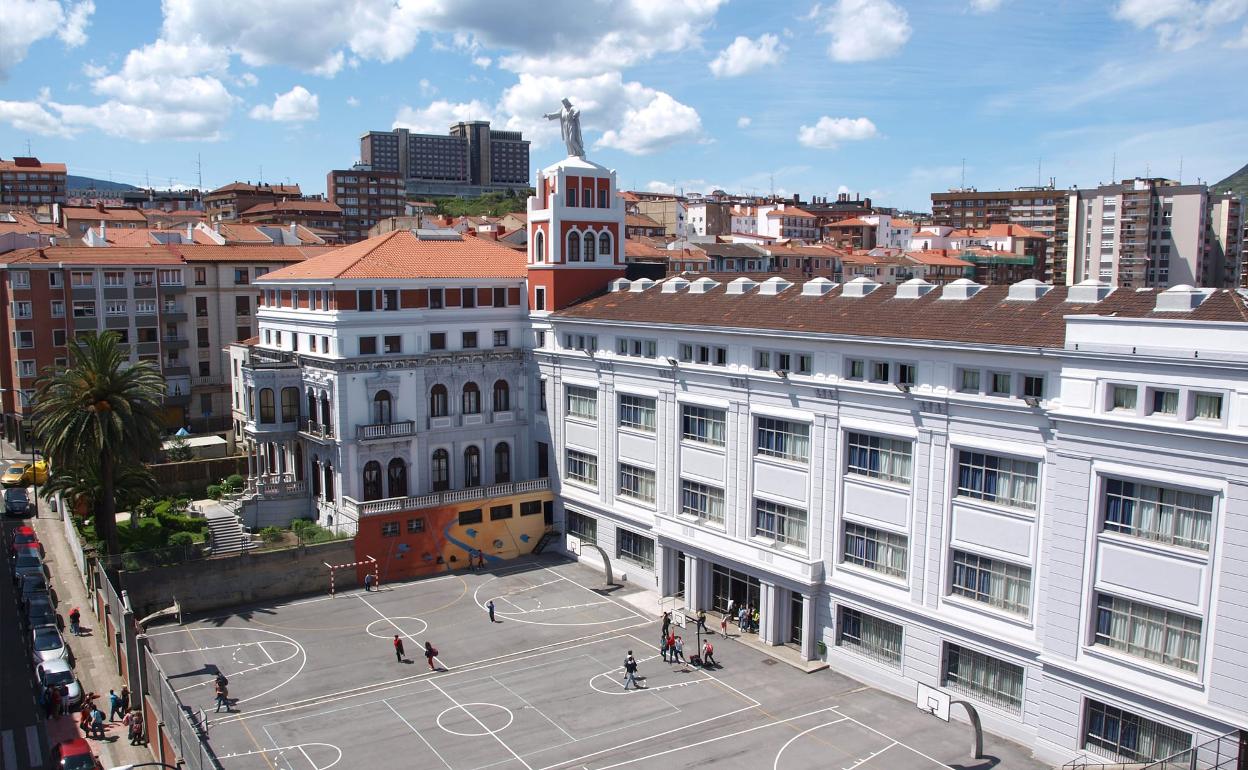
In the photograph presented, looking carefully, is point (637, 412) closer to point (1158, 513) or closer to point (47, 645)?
point (1158, 513)

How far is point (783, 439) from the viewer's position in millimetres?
48719

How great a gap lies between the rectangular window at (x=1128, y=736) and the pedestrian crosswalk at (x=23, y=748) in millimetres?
39643

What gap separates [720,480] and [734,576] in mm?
5065

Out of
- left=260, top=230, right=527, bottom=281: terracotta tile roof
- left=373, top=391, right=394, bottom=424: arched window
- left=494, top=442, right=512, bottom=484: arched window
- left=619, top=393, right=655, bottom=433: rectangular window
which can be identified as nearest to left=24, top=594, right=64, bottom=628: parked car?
left=373, top=391, right=394, bottom=424: arched window

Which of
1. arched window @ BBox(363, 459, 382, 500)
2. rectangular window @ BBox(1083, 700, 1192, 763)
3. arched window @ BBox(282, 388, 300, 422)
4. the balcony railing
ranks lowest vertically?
rectangular window @ BBox(1083, 700, 1192, 763)

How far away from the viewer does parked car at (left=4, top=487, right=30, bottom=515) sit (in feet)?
229

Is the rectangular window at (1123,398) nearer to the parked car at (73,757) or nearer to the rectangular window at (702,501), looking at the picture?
the rectangular window at (702,501)

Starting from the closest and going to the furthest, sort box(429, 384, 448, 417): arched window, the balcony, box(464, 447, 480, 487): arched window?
the balcony, box(429, 384, 448, 417): arched window, box(464, 447, 480, 487): arched window

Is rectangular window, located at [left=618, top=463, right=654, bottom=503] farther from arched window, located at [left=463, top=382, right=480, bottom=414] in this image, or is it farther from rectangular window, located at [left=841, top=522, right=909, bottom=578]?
rectangular window, located at [left=841, top=522, right=909, bottom=578]

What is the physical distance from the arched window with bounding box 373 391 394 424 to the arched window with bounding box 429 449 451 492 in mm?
4078

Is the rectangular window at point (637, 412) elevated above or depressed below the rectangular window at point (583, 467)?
above

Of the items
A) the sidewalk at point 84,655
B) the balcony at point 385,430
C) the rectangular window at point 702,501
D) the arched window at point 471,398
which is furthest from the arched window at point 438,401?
the sidewalk at point 84,655

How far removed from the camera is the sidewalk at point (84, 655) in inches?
1555

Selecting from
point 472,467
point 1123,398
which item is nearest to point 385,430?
point 472,467
